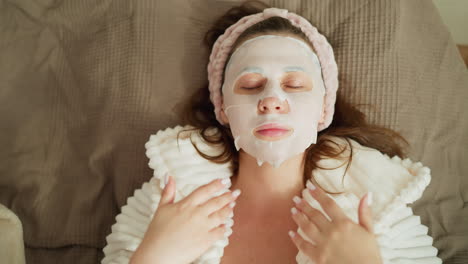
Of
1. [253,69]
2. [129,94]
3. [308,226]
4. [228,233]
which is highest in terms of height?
[253,69]

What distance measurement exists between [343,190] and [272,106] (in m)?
0.35

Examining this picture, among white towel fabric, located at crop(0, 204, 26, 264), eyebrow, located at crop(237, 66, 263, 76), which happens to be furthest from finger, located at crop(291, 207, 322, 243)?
white towel fabric, located at crop(0, 204, 26, 264)

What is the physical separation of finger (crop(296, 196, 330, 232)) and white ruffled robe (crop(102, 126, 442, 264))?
10 centimetres

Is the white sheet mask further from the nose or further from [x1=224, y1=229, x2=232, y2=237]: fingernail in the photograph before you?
[x1=224, y1=229, x2=232, y2=237]: fingernail

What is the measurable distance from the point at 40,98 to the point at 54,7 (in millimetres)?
308

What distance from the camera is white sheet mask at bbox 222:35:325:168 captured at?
81cm

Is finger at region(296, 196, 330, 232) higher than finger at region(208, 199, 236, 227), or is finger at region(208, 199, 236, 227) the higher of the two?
finger at region(296, 196, 330, 232)

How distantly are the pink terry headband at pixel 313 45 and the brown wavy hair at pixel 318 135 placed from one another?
0.15ft

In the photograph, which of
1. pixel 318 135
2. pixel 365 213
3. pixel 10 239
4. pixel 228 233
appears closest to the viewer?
pixel 365 213

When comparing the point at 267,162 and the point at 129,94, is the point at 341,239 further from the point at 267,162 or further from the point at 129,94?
the point at 129,94

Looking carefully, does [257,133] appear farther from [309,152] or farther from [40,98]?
[40,98]

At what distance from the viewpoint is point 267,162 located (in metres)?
0.88

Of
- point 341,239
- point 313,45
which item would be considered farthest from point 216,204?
point 313,45

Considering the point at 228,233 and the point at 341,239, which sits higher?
the point at 341,239
